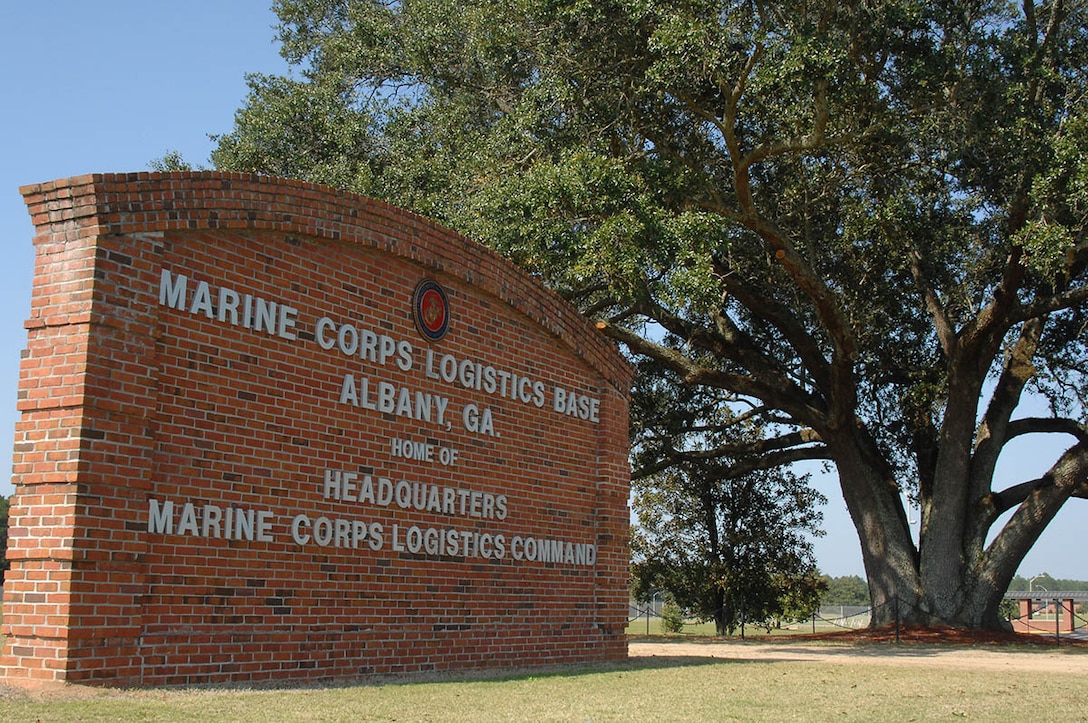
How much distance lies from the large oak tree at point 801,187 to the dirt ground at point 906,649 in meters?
1.22

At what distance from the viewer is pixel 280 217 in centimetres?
996

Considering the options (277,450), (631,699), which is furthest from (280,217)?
(631,699)

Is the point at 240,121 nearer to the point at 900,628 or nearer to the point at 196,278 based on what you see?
the point at 196,278

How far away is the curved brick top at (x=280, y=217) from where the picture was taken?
8656 millimetres

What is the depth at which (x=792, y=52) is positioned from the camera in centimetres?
1523

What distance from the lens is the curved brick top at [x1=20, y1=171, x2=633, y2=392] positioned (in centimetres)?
866

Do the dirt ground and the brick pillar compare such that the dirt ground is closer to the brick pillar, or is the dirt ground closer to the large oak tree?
the large oak tree

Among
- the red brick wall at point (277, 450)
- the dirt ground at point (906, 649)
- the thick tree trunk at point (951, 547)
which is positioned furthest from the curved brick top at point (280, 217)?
the thick tree trunk at point (951, 547)

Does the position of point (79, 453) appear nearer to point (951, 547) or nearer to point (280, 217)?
point (280, 217)

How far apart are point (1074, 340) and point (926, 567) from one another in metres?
5.53

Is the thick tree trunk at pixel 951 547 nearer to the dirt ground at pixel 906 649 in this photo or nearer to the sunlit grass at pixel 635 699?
the dirt ground at pixel 906 649

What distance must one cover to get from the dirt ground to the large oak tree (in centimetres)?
122

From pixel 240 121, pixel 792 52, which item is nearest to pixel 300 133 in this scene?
pixel 240 121

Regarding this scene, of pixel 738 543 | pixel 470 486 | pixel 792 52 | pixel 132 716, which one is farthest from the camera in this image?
pixel 738 543
